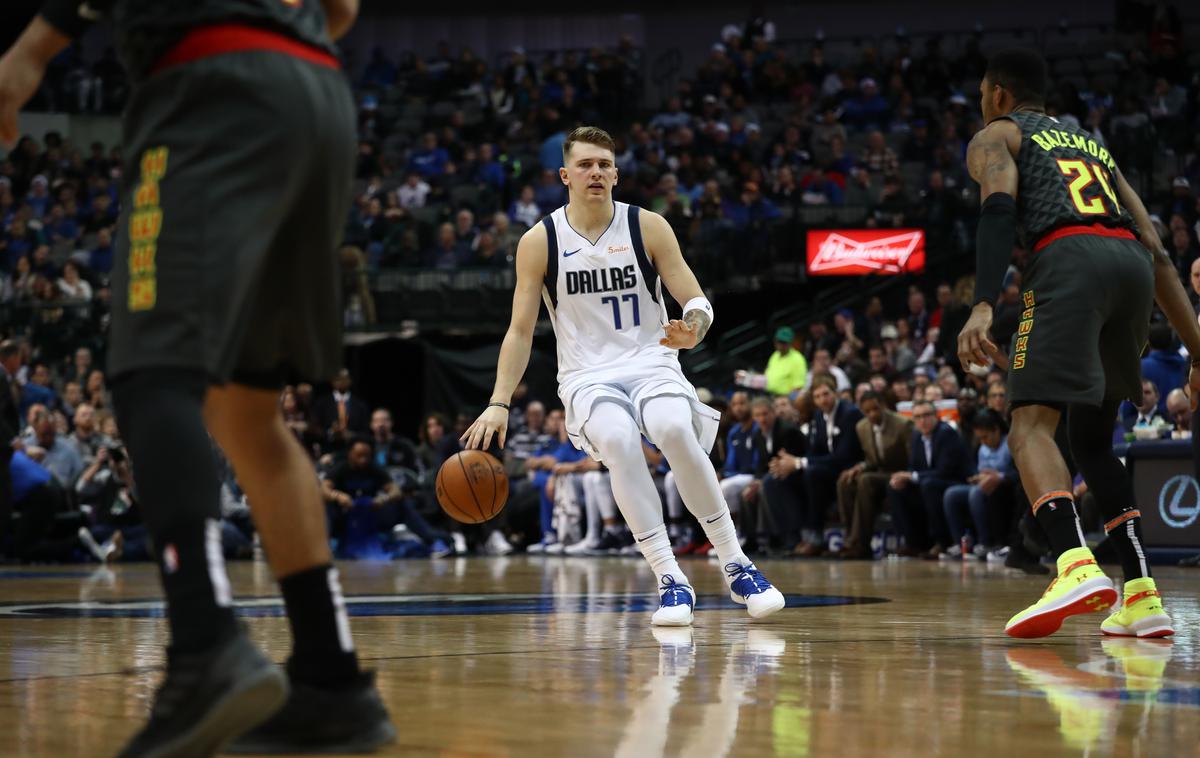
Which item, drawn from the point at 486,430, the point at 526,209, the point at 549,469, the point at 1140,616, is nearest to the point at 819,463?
the point at 549,469

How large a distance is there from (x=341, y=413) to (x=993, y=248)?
13.2 metres

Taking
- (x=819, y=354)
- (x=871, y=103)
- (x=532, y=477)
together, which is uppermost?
(x=871, y=103)

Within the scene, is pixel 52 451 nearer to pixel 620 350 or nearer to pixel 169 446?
pixel 620 350

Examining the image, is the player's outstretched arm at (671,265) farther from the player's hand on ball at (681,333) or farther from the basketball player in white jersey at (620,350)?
the player's hand on ball at (681,333)

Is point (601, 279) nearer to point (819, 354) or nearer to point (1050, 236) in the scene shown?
point (1050, 236)

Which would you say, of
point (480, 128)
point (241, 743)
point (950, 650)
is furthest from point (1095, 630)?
point (480, 128)

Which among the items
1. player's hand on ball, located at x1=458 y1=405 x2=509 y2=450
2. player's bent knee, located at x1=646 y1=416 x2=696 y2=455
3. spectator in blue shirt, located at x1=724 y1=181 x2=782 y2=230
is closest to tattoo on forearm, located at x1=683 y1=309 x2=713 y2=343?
player's bent knee, located at x1=646 y1=416 x2=696 y2=455

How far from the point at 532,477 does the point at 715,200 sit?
5577 mm

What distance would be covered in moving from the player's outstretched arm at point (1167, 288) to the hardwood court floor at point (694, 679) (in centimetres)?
103

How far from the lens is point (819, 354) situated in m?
16.3

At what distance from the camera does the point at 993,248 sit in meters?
5.07

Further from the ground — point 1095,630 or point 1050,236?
point 1050,236

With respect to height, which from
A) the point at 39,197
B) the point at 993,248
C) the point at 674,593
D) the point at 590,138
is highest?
the point at 39,197

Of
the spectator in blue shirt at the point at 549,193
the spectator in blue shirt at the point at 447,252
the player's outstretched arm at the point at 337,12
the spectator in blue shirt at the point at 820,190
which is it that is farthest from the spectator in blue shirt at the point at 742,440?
the player's outstretched arm at the point at 337,12
